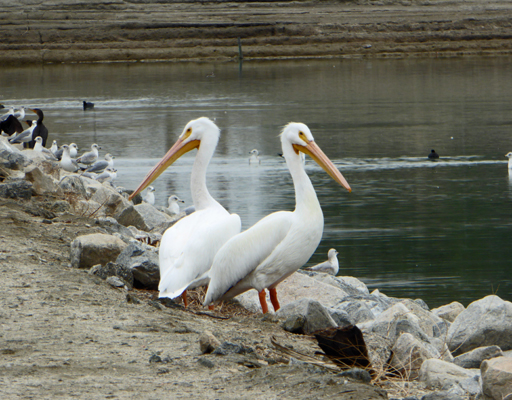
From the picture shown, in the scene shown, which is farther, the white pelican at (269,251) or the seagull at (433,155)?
the seagull at (433,155)

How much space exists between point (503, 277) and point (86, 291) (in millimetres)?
4544

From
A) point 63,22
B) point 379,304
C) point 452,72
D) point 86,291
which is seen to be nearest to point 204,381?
point 86,291

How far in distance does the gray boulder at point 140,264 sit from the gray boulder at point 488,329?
6.04 ft

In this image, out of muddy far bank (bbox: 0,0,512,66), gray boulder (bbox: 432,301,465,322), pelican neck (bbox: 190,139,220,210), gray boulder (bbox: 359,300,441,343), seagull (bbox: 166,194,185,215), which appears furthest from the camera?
muddy far bank (bbox: 0,0,512,66)

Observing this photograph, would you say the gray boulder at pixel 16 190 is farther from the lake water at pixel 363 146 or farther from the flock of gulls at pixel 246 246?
the lake water at pixel 363 146

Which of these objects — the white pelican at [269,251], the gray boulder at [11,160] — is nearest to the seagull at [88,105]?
the gray boulder at [11,160]

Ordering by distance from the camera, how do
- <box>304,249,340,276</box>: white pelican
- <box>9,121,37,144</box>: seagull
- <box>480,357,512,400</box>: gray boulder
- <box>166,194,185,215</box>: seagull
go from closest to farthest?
<box>480,357,512,400</box>: gray boulder → <box>304,249,340,276</box>: white pelican → <box>166,194,185,215</box>: seagull → <box>9,121,37,144</box>: seagull

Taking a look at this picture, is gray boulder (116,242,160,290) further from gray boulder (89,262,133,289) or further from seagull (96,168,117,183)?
seagull (96,168,117,183)

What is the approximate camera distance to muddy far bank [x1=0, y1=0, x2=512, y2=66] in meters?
43.5

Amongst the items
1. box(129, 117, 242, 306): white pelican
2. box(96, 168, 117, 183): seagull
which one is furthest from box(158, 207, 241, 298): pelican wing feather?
box(96, 168, 117, 183): seagull

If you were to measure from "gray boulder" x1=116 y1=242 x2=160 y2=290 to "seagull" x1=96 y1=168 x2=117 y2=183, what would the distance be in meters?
6.52

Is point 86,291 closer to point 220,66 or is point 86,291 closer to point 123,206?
point 123,206

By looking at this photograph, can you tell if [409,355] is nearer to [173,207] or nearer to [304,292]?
[304,292]

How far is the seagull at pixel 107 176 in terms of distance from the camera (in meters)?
11.1
